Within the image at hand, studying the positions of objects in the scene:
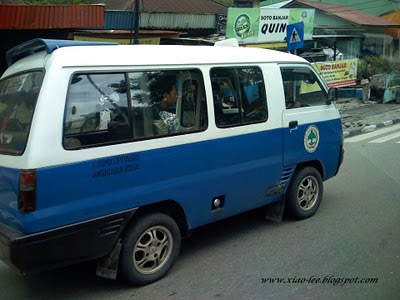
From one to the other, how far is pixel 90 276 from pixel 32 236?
1092 millimetres

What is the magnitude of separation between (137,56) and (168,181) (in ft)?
3.36

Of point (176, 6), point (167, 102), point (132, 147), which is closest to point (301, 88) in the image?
point (167, 102)

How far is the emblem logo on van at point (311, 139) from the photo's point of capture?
17.0 feet

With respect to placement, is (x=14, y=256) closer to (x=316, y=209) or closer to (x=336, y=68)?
(x=316, y=209)

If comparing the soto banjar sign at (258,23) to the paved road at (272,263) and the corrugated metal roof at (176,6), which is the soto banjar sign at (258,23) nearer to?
the corrugated metal roof at (176,6)

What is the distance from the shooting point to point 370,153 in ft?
31.5

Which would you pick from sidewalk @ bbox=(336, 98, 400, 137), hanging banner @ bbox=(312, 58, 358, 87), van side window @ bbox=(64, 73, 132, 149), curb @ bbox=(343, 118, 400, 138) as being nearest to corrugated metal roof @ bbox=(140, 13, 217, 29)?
hanging banner @ bbox=(312, 58, 358, 87)

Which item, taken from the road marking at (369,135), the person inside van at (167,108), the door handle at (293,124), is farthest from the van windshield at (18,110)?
the road marking at (369,135)

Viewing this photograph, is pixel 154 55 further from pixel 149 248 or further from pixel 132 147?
pixel 149 248

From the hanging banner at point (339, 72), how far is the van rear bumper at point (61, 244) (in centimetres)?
1363

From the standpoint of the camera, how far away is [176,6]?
738 inches

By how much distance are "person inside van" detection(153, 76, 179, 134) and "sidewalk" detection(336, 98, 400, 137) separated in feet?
30.0

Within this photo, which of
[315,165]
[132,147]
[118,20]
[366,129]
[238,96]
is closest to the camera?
[132,147]

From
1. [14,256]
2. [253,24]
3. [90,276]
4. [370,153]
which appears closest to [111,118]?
[14,256]
